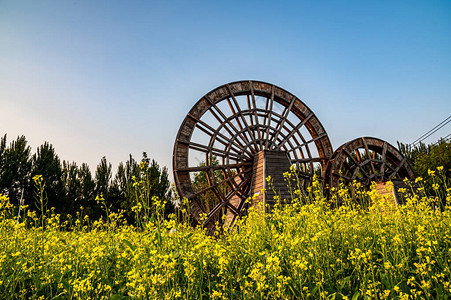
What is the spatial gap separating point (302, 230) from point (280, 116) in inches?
341

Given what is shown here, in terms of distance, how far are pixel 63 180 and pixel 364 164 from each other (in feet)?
61.9

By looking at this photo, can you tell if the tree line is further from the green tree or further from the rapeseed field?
the rapeseed field

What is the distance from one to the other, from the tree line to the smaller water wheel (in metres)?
9.25

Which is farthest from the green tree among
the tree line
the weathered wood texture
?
the weathered wood texture

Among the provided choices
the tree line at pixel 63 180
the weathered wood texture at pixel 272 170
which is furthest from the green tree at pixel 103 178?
the weathered wood texture at pixel 272 170

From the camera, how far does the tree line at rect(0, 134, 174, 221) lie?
16.8m

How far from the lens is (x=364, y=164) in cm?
1152

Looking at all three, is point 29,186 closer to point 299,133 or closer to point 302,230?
point 299,133

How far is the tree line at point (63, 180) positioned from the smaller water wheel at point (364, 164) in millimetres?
9249

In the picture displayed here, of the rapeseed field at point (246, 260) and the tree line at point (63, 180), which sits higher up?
the tree line at point (63, 180)

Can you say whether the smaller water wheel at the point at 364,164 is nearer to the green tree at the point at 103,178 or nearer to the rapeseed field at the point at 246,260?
the rapeseed field at the point at 246,260

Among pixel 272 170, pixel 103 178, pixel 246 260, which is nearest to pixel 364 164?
pixel 272 170

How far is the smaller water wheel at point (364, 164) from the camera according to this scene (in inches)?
431

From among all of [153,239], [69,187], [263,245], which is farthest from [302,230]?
[69,187]
